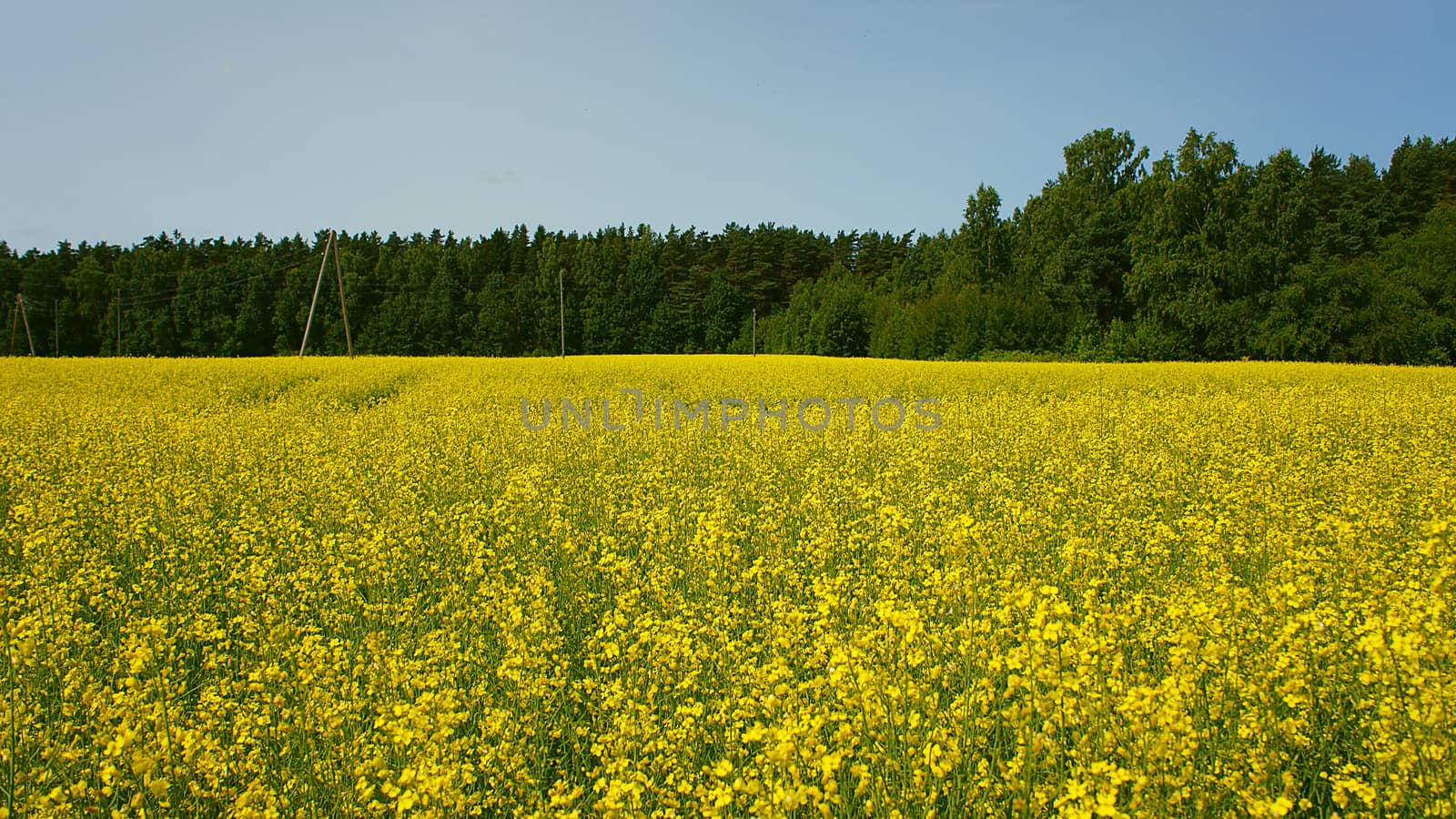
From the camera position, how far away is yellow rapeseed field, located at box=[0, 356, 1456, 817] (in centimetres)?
204

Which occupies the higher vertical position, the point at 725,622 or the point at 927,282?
the point at 927,282

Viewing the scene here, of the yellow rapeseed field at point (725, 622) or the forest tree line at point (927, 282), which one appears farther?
the forest tree line at point (927, 282)

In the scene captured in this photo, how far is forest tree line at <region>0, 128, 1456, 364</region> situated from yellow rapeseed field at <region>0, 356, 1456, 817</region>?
31085 millimetres

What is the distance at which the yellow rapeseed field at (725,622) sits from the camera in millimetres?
2043

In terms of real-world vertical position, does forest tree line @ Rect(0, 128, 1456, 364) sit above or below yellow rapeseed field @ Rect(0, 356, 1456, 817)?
above

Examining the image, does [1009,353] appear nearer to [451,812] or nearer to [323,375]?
[323,375]

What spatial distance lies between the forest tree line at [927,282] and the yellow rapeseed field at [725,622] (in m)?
31.1

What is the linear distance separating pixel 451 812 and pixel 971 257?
49.3m

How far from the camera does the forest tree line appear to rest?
3403 centimetres

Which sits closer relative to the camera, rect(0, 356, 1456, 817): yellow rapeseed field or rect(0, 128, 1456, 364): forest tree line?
rect(0, 356, 1456, 817): yellow rapeseed field

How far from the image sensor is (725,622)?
3.06 m

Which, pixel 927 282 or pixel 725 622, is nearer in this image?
pixel 725 622

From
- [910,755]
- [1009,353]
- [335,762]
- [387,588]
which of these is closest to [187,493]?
[387,588]

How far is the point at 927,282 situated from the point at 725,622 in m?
52.9
